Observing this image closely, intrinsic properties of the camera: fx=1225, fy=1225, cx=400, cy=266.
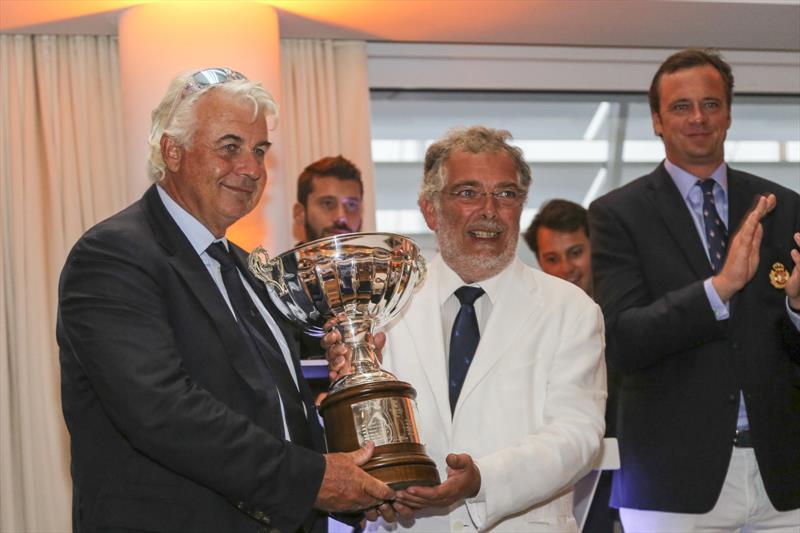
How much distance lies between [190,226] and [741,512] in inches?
70.8

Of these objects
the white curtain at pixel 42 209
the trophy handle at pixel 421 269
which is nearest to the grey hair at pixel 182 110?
the trophy handle at pixel 421 269

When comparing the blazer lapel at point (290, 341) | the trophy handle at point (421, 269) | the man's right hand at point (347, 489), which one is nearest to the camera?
the man's right hand at point (347, 489)

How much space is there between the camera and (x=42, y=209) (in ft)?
18.2

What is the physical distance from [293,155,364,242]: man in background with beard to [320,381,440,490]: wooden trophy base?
1992 millimetres

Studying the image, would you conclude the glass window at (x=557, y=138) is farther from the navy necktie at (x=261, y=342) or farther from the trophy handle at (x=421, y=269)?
the navy necktie at (x=261, y=342)

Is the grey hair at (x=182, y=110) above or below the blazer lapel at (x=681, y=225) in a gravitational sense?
above

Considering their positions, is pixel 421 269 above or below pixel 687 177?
below

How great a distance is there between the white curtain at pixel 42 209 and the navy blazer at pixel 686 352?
2642 mm

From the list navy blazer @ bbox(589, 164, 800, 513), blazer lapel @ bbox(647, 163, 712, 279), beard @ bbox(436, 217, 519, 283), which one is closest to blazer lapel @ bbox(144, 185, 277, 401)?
beard @ bbox(436, 217, 519, 283)

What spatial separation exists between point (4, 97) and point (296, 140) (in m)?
1.35

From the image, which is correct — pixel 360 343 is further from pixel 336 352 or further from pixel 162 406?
pixel 162 406

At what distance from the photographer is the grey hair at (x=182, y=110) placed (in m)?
2.92

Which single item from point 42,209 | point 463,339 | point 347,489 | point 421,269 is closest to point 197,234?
point 421,269

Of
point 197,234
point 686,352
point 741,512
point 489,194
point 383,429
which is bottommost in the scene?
point 741,512
